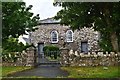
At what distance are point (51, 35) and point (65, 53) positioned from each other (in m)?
22.2

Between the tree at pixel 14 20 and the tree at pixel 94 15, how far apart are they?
7.81 metres

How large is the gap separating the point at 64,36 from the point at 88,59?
21535mm

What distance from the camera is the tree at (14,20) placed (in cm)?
2961

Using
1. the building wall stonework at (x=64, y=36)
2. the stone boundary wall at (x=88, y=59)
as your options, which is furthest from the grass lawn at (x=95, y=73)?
the building wall stonework at (x=64, y=36)

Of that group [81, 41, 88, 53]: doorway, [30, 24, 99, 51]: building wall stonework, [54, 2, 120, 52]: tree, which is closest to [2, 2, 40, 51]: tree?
[54, 2, 120, 52]: tree

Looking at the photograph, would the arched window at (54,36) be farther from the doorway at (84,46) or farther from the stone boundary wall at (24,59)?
the stone boundary wall at (24,59)

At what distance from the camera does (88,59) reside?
87.5 ft

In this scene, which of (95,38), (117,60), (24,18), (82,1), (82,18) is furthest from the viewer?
(95,38)

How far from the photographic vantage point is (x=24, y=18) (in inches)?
1238

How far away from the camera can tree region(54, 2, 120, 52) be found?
20.6 metres

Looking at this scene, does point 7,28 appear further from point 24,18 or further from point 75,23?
Answer: point 75,23

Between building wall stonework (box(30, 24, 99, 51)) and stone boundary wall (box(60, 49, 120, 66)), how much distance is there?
63.4 ft

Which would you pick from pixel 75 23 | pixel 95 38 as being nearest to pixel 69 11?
pixel 75 23

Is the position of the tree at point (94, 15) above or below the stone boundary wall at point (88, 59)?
above
